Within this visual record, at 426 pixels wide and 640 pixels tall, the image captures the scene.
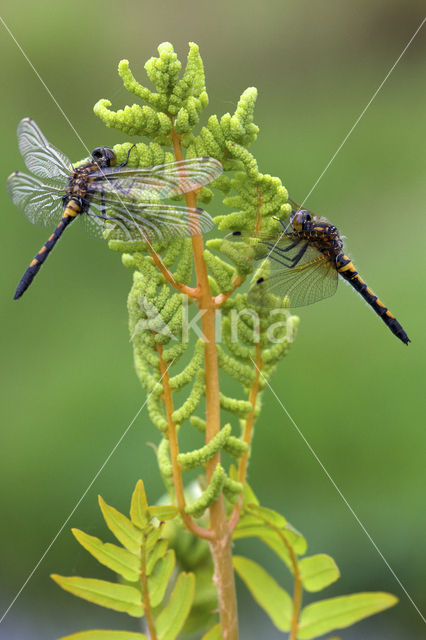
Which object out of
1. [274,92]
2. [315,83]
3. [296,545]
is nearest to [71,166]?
[296,545]

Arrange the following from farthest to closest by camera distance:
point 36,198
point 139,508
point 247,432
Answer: point 36,198
point 247,432
point 139,508

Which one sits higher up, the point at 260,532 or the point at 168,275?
the point at 168,275

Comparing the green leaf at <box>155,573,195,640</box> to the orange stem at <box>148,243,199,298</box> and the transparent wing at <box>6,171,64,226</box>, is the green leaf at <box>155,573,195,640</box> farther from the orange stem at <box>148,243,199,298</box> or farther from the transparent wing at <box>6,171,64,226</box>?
the transparent wing at <box>6,171,64,226</box>

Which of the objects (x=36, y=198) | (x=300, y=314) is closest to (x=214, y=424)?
(x=36, y=198)

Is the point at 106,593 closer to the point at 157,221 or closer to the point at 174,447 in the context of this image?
the point at 174,447

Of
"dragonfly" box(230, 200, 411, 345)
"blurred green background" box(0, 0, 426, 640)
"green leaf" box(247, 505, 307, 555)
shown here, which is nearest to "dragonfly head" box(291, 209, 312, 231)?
"dragonfly" box(230, 200, 411, 345)

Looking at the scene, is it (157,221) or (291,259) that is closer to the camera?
(157,221)
